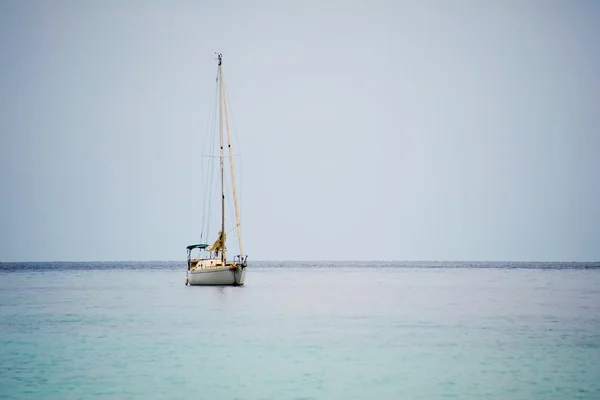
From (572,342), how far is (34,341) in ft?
78.5

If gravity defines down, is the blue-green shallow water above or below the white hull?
below

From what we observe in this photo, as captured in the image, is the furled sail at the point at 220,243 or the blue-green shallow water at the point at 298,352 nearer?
the blue-green shallow water at the point at 298,352

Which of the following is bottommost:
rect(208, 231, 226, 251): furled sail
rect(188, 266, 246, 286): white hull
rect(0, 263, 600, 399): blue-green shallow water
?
rect(0, 263, 600, 399): blue-green shallow water

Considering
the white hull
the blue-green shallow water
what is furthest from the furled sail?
the blue-green shallow water

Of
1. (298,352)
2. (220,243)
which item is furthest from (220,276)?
(298,352)

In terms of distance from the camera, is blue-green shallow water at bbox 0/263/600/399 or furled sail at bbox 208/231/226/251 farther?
furled sail at bbox 208/231/226/251

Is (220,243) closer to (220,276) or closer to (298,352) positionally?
(220,276)

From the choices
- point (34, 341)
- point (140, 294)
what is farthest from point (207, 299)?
point (34, 341)

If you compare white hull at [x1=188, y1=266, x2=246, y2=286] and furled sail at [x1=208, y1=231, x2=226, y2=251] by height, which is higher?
furled sail at [x1=208, y1=231, x2=226, y2=251]

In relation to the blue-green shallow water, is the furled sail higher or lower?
higher

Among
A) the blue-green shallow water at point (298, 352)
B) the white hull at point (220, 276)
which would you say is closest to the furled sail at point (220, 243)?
the white hull at point (220, 276)

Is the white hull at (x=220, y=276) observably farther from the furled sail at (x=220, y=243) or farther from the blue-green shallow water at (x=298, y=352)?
the blue-green shallow water at (x=298, y=352)

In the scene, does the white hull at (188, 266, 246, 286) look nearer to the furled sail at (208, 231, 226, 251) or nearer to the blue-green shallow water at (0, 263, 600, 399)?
the furled sail at (208, 231, 226, 251)

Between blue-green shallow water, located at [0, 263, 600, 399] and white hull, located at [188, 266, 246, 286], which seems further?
white hull, located at [188, 266, 246, 286]
